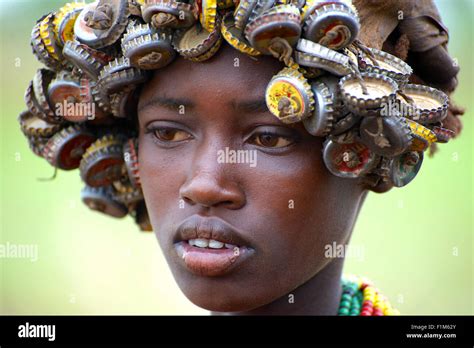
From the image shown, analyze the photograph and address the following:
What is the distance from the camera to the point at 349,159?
2.75 m

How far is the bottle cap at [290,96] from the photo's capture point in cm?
257

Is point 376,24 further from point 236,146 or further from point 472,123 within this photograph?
point 472,123

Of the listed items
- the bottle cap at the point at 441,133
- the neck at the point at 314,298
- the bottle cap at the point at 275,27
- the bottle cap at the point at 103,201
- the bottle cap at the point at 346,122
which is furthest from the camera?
the bottle cap at the point at 103,201

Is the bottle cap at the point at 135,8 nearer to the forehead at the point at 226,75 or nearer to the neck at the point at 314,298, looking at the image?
the forehead at the point at 226,75

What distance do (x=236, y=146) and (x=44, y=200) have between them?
4134mm

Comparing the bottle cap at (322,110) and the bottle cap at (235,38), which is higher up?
the bottle cap at (235,38)

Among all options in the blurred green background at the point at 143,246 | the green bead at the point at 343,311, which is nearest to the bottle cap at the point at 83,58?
the green bead at the point at 343,311

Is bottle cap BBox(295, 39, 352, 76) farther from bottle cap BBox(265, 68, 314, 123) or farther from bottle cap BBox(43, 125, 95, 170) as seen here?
bottle cap BBox(43, 125, 95, 170)

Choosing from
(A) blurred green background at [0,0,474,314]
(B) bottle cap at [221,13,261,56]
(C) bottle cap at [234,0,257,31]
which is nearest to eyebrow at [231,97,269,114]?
(B) bottle cap at [221,13,261,56]

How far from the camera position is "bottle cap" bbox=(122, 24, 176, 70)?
2.71m

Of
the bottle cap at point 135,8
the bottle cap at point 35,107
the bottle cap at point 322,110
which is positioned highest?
the bottle cap at point 135,8

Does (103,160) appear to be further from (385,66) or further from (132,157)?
(385,66)

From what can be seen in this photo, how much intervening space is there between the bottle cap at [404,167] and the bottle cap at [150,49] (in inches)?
36.1

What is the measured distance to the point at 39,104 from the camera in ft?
10.2
